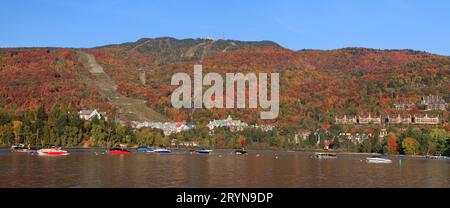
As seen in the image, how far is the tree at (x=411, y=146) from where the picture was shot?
167 meters

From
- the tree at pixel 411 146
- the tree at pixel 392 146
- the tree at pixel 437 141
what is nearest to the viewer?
the tree at pixel 437 141

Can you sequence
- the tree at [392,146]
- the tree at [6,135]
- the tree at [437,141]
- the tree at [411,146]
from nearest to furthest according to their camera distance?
the tree at [437,141] < the tree at [411,146] < the tree at [6,135] < the tree at [392,146]

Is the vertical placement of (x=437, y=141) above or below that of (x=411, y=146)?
above

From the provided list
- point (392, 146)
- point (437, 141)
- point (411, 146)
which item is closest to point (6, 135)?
point (392, 146)

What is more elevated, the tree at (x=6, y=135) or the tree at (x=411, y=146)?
the tree at (x=6, y=135)

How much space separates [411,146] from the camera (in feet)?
549

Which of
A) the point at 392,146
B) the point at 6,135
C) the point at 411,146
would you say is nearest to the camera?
the point at 411,146

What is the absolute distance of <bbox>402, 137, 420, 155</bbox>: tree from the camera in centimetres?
16725

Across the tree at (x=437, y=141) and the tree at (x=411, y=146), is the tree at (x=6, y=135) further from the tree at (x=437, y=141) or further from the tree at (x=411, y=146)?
the tree at (x=437, y=141)

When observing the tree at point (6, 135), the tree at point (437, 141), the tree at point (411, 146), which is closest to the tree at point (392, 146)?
A: the tree at point (411, 146)

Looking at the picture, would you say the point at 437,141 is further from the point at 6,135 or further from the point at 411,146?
the point at 6,135
